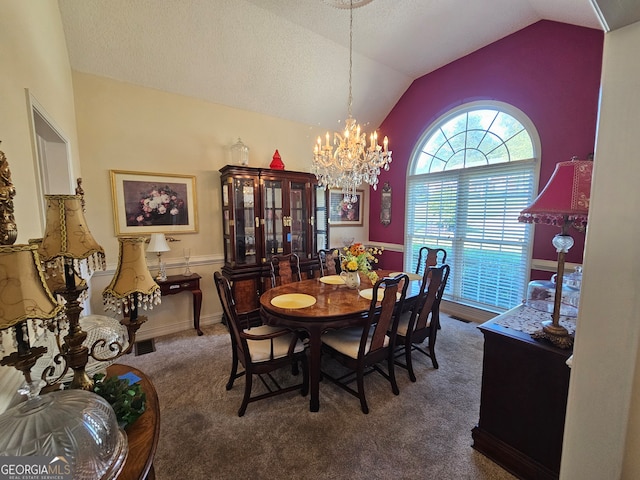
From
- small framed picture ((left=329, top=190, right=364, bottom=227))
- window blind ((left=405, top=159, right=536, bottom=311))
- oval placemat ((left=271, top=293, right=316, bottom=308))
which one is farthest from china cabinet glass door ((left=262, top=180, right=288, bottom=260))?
window blind ((left=405, top=159, right=536, bottom=311))

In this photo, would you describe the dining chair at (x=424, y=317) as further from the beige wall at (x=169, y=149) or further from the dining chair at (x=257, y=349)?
the beige wall at (x=169, y=149)

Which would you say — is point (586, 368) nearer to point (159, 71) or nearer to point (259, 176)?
point (259, 176)

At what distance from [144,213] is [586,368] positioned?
12.9 ft

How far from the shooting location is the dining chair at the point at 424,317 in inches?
93.1

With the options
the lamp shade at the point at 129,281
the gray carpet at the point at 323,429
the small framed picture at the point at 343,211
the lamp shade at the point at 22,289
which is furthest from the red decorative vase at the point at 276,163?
the lamp shade at the point at 22,289

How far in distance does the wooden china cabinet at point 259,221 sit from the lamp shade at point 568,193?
2.92 metres

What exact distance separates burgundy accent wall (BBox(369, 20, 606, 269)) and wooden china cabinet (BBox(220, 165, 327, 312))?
8.01ft

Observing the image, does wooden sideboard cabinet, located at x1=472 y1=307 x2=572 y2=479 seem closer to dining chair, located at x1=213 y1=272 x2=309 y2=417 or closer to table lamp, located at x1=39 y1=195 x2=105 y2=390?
dining chair, located at x1=213 y1=272 x2=309 y2=417

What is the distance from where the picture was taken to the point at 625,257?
877mm

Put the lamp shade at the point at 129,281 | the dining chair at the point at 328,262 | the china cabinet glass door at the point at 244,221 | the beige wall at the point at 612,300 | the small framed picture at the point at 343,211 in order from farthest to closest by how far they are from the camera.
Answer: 1. the small framed picture at the point at 343,211
2. the dining chair at the point at 328,262
3. the china cabinet glass door at the point at 244,221
4. the lamp shade at the point at 129,281
5. the beige wall at the point at 612,300

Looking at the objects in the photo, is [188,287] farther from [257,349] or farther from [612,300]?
[612,300]

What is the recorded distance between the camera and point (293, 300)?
233cm

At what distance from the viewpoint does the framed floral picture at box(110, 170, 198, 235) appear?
120 inches

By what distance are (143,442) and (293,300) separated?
4.94 feet
